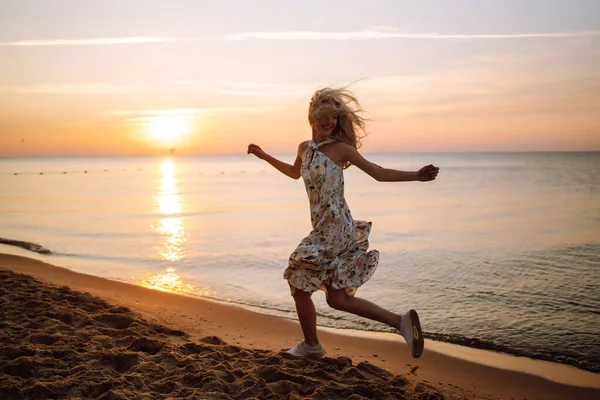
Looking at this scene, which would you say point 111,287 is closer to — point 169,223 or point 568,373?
point 568,373

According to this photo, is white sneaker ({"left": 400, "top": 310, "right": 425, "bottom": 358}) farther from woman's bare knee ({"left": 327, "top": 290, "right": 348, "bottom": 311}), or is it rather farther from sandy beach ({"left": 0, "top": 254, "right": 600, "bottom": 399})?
woman's bare knee ({"left": 327, "top": 290, "right": 348, "bottom": 311})

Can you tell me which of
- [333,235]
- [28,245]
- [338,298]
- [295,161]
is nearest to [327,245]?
[333,235]

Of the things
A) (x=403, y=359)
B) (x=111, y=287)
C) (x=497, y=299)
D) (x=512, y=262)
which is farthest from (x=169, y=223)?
(x=403, y=359)

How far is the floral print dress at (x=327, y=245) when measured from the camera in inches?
168

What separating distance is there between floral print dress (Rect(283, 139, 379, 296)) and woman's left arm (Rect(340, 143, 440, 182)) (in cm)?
14

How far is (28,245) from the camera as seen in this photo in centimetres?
1171

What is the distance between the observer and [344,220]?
4.33m

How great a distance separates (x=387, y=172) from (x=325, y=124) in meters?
0.65

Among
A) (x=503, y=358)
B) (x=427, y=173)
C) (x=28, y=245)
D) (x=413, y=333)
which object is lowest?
(x=503, y=358)

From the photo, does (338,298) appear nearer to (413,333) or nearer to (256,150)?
(413,333)

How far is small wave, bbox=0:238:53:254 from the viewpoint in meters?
11.2

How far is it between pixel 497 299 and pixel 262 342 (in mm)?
3389

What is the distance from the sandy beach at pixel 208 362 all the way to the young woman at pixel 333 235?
1.57 ft

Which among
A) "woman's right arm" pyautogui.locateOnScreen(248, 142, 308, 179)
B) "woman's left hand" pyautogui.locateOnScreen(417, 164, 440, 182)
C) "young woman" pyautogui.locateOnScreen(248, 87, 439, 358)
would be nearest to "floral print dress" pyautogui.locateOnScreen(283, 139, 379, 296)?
"young woman" pyautogui.locateOnScreen(248, 87, 439, 358)
